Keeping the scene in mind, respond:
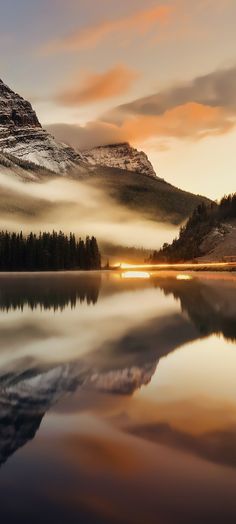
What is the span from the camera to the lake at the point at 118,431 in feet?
22.9

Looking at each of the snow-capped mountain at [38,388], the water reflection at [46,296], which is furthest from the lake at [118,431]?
the water reflection at [46,296]

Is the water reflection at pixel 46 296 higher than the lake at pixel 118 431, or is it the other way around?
the water reflection at pixel 46 296

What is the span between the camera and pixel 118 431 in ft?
32.4

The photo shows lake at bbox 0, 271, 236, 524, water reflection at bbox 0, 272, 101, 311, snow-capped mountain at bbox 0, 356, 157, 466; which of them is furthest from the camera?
water reflection at bbox 0, 272, 101, 311

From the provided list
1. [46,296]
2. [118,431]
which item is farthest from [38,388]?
[46,296]

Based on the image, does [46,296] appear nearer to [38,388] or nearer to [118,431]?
[38,388]

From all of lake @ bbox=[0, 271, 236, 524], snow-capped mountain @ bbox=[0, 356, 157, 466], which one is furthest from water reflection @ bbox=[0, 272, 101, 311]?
snow-capped mountain @ bbox=[0, 356, 157, 466]

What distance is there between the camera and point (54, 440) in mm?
9242

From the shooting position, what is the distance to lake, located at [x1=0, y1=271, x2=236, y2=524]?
22.9ft

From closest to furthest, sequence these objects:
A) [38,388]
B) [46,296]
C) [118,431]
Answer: [118,431] < [38,388] < [46,296]

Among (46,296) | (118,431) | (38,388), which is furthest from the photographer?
(46,296)

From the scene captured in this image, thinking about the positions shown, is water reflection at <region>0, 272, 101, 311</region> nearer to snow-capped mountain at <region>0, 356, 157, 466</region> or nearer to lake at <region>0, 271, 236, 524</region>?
lake at <region>0, 271, 236, 524</region>

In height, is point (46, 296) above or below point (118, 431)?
above

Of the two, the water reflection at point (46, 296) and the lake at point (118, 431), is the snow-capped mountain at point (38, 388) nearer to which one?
the lake at point (118, 431)
